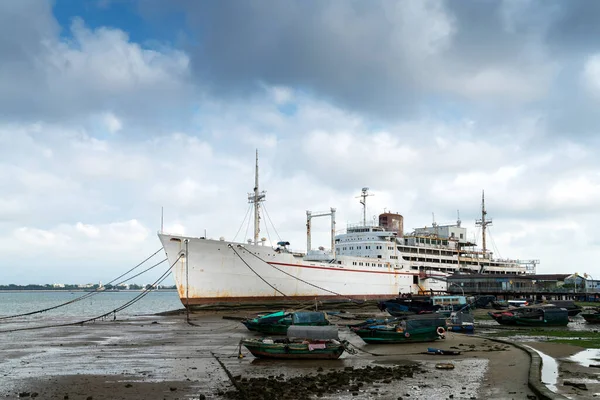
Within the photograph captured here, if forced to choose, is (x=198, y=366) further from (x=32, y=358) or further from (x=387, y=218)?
(x=387, y=218)

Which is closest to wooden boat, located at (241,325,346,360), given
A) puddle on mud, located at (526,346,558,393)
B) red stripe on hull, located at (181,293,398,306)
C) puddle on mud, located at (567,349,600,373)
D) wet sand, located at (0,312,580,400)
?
wet sand, located at (0,312,580,400)

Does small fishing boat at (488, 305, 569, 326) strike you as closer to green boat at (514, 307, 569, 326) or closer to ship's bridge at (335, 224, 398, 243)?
green boat at (514, 307, 569, 326)

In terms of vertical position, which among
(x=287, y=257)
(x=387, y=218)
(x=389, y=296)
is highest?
(x=387, y=218)

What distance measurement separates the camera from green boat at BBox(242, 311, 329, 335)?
25.2 m

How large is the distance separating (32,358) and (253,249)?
26354mm

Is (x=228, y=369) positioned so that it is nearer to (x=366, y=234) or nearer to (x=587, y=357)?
(x=587, y=357)

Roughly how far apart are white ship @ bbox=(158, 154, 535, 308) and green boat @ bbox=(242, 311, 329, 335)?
16.6 m

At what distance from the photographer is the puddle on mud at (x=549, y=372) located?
1218 centimetres

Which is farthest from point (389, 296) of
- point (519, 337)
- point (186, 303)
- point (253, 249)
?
point (519, 337)

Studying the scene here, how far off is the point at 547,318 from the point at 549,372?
60.2ft

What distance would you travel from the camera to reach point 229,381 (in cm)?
1431

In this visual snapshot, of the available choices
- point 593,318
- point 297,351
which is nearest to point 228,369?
point 297,351

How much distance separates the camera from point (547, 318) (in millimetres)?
30359

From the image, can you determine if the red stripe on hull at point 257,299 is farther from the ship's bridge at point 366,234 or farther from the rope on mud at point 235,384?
the rope on mud at point 235,384
